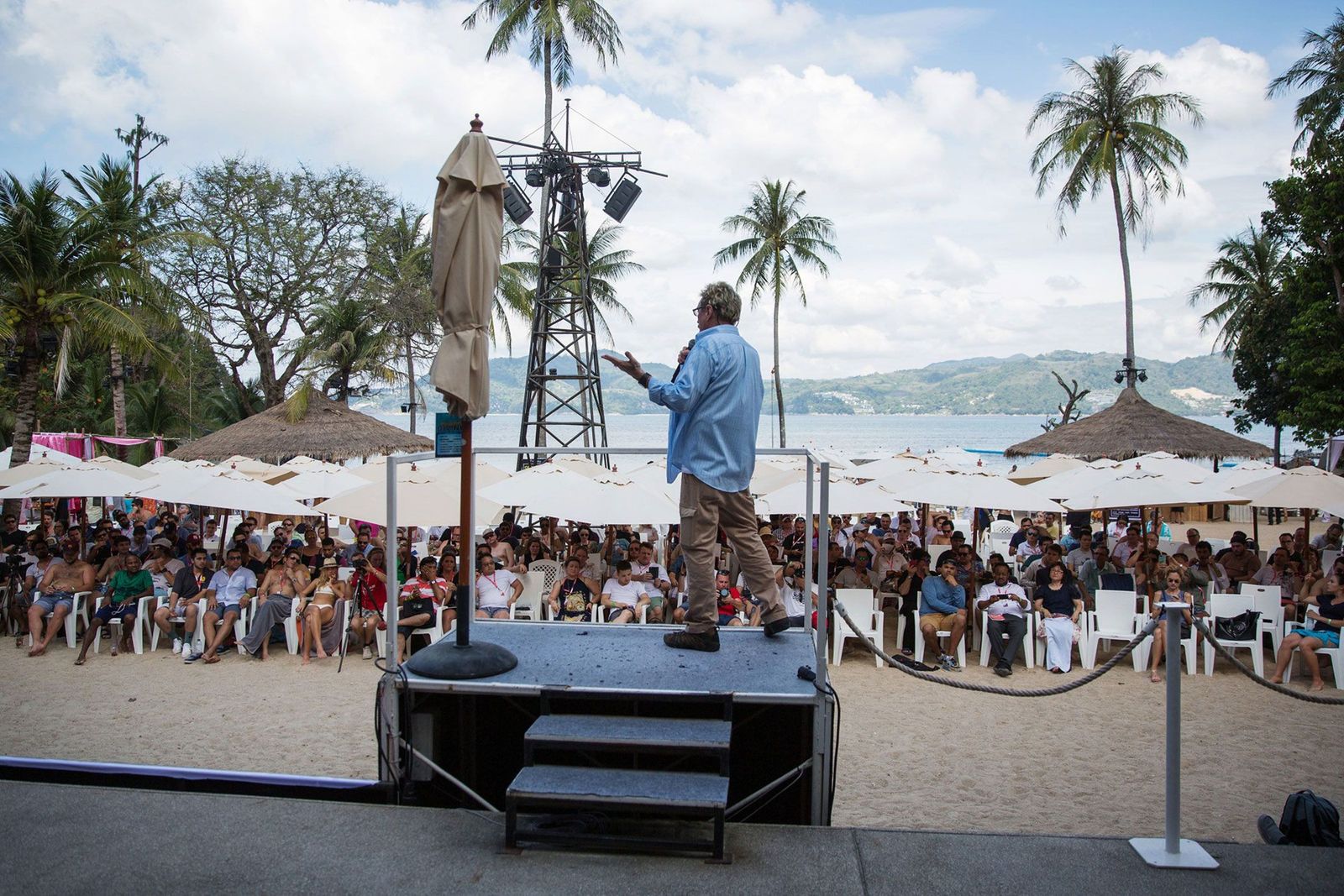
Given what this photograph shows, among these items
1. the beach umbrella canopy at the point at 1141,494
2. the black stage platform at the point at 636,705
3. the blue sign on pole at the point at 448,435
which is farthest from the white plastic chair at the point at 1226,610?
the blue sign on pole at the point at 448,435

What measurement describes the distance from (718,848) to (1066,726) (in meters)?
5.41

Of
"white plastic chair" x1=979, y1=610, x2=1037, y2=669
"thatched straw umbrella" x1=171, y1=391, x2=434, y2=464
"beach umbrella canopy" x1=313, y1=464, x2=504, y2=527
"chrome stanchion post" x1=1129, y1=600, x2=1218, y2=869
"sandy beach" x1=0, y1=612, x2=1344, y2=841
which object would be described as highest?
"thatched straw umbrella" x1=171, y1=391, x2=434, y2=464

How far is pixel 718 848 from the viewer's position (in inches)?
127

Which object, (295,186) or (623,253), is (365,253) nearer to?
(295,186)

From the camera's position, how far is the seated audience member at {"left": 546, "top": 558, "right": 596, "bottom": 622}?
966 cm

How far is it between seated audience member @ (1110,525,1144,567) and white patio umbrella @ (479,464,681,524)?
6.74m

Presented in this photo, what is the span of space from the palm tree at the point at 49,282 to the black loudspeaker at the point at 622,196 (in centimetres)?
853

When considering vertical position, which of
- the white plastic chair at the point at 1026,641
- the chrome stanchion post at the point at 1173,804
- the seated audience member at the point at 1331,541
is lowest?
the white plastic chair at the point at 1026,641

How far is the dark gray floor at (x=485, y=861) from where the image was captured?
→ 3.10 meters

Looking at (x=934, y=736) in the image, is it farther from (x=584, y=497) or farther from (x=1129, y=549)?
(x=1129, y=549)

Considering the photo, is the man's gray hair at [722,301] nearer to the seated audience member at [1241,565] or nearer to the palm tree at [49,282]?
the seated audience member at [1241,565]

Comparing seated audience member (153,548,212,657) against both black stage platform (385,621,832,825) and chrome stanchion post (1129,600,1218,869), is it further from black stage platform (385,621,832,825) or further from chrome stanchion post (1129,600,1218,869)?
chrome stanchion post (1129,600,1218,869)

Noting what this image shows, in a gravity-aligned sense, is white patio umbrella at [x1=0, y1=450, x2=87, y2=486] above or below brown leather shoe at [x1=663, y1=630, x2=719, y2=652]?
above

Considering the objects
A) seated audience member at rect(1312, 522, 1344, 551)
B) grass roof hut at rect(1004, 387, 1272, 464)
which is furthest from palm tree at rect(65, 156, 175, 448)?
grass roof hut at rect(1004, 387, 1272, 464)
